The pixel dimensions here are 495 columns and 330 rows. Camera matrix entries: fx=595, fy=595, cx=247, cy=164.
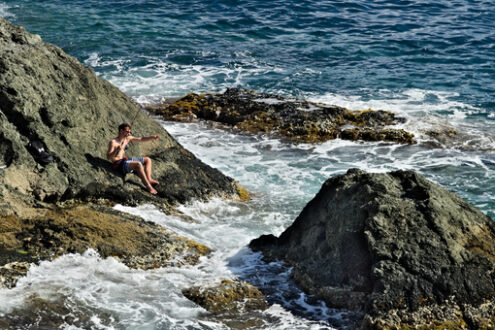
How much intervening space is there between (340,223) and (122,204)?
3.34 metres

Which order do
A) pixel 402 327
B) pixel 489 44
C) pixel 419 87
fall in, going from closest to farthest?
pixel 402 327 < pixel 419 87 < pixel 489 44

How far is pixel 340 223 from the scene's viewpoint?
6.99m

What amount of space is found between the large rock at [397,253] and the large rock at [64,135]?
280 centimetres

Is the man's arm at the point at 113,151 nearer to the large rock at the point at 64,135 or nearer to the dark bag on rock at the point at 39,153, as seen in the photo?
the large rock at the point at 64,135

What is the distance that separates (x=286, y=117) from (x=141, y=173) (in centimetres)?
647

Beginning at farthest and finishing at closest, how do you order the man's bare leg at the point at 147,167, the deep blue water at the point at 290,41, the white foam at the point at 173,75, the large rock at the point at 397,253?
the deep blue water at the point at 290,41 < the white foam at the point at 173,75 < the man's bare leg at the point at 147,167 < the large rock at the point at 397,253

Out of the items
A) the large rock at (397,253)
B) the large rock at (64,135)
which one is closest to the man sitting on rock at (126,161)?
the large rock at (64,135)

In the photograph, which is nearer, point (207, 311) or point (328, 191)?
point (207, 311)

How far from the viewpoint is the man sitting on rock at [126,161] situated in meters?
8.95

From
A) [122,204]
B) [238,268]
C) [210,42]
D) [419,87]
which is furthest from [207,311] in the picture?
[210,42]

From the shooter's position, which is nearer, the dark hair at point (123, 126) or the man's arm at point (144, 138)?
the dark hair at point (123, 126)

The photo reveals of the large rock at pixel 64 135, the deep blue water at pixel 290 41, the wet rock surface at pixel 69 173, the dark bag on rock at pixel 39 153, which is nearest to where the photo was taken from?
the wet rock surface at pixel 69 173

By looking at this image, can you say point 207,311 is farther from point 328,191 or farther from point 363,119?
point 363,119

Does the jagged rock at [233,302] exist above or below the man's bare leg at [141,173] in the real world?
below
